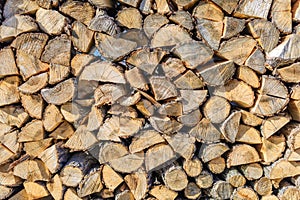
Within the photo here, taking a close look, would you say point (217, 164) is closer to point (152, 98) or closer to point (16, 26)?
point (152, 98)

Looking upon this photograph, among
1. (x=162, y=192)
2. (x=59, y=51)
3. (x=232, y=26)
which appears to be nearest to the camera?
(x=232, y=26)

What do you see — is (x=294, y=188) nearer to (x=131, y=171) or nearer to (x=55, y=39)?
(x=131, y=171)

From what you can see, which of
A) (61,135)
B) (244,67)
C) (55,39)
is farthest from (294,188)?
(55,39)

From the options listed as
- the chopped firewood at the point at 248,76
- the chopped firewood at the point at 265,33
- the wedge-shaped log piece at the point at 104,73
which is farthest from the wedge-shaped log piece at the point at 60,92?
the chopped firewood at the point at 265,33

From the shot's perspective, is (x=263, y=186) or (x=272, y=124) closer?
(x=272, y=124)

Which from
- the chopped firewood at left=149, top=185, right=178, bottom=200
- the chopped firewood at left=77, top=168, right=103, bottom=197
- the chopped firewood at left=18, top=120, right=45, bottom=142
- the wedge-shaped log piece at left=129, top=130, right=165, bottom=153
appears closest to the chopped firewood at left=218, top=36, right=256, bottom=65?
the wedge-shaped log piece at left=129, top=130, right=165, bottom=153

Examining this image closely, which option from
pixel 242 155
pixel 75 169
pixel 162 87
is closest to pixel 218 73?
pixel 162 87
